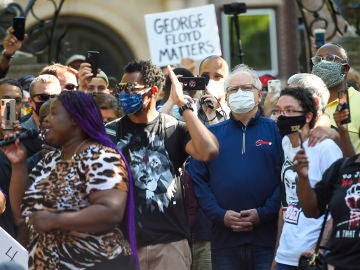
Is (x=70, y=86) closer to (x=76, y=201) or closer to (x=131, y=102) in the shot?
(x=131, y=102)

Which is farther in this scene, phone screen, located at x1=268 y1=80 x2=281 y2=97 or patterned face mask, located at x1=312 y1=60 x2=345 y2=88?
phone screen, located at x1=268 y1=80 x2=281 y2=97

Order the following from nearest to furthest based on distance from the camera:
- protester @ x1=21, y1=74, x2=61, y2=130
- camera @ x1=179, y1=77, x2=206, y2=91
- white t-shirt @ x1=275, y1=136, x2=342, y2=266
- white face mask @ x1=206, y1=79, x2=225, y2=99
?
white t-shirt @ x1=275, y1=136, x2=342, y2=266 < camera @ x1=179, y1=77, x2=206, y2=91 < protester @ x1=21, y1=74, x2=61, y2=130 < white face mask @ x1=206, y1=79, x2=225, y2=99

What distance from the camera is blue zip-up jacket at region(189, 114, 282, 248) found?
9.20 metres

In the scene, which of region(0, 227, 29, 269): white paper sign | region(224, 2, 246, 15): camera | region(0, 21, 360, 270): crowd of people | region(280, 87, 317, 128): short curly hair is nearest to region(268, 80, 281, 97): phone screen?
region(0, 21, 360, 270): crowd of people

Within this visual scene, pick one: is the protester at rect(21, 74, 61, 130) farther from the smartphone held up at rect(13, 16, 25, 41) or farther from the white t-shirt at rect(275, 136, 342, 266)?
the white t-shirt at rect(275, 136, 342, 266)

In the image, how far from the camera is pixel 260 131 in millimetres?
9344

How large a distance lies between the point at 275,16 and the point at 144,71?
12314 mm

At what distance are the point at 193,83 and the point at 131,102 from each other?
868mm

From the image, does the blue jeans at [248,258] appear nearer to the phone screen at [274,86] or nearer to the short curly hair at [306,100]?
the short curly hair at [306,100]

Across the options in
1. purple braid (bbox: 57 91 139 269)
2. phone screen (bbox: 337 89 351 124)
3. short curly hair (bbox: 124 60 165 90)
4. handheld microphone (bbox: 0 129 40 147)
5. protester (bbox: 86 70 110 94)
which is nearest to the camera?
purple braid (bbox: 57 91 139 269)

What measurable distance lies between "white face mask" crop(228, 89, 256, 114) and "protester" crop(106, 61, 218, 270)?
1.94 feet

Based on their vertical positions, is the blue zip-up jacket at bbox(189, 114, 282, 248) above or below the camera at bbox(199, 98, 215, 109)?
below

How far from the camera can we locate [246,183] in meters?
9.20

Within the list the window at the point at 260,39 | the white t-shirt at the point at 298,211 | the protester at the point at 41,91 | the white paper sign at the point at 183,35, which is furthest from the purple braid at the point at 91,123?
the window at the point at 260,39
